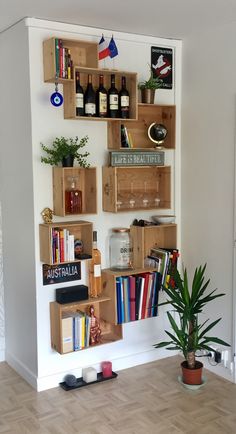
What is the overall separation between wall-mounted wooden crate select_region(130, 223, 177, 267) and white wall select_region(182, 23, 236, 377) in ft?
0.45

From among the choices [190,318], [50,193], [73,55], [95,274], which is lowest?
[190,318]

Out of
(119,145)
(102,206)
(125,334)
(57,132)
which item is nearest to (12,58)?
(57,132)

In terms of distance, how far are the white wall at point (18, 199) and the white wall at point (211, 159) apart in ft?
4.13

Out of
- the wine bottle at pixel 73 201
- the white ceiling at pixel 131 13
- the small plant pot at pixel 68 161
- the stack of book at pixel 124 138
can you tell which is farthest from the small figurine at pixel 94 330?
the white ceiling at pixel 131 13

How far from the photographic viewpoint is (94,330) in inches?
144

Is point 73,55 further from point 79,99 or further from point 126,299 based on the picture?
point 126,299

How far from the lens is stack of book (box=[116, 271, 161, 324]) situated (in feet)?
12.1

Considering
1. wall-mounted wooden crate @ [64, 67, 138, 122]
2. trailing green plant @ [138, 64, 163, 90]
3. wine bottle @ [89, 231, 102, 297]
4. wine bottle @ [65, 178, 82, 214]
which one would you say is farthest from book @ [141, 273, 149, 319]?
trailing green plant @ [138, 64, 163, 90]

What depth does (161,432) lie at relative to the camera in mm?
3010

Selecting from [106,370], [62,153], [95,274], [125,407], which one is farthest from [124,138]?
[125,407]

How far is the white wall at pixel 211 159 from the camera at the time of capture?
3.57 m

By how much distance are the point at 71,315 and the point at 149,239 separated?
2.86 feet

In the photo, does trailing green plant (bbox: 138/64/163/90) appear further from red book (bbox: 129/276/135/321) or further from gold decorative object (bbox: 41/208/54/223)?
red book (bbox: 129/276/135/321)

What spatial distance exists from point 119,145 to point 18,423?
1.94 m
